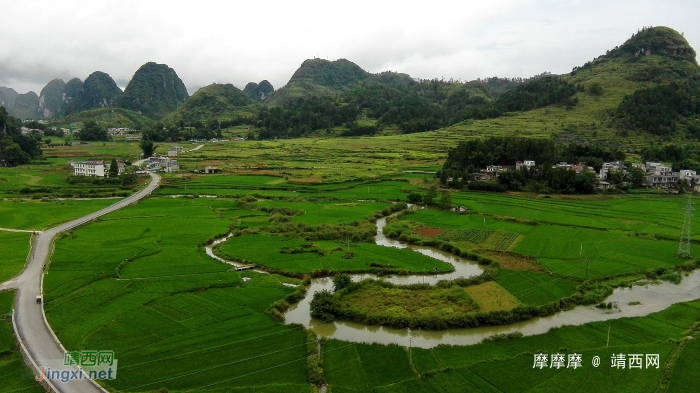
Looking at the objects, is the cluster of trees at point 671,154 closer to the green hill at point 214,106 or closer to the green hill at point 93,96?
the green hill at point 214,106

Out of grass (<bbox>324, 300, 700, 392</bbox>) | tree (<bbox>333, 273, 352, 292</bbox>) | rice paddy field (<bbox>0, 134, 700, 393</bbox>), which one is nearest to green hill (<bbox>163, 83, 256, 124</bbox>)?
rice paddy field (<bbox>0, 134, 700, 393</bbox>)

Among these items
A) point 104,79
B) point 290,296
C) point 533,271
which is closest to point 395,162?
point 533,271

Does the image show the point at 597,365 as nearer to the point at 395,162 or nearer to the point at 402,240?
the point at 402,240

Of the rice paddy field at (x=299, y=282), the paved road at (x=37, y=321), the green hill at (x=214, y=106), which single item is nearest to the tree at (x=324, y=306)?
the rice paddy field at (x=299, y=282)

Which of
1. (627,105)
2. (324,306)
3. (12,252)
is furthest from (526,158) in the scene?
(12,252)

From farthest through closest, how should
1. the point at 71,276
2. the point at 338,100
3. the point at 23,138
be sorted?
1. the point at 338,100
2. the point at 23,138
3. the point at 71,276

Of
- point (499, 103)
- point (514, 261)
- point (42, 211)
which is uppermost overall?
point (499, 103)

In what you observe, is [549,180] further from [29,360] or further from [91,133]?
[91,133]

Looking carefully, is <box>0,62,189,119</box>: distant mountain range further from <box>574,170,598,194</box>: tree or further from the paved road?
<box>574,170,598,194</box>: tree
